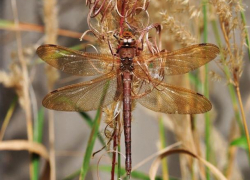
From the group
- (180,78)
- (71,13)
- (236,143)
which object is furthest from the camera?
(71,13)

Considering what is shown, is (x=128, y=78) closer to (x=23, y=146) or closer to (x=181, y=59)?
(x=181, y=59)

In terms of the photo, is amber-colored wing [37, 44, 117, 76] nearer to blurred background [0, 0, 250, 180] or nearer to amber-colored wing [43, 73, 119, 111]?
amber-colored wing [43, 73, 119, 111]

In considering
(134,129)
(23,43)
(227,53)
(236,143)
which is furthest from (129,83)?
(23,43)

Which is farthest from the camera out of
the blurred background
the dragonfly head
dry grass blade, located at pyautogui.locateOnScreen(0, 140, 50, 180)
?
the blurred background

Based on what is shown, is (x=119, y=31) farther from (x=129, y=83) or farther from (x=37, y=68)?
(x=37, y=68)

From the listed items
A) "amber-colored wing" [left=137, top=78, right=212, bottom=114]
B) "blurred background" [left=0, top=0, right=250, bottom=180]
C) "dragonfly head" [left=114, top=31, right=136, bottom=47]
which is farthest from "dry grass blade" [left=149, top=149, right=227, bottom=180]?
"blurred background" [left=0, top=0, right=250, bottom=180]

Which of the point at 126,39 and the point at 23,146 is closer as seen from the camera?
the point at 126,39

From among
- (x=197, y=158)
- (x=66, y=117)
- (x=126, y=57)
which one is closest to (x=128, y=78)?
(x=126, y=57)
